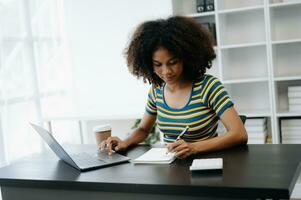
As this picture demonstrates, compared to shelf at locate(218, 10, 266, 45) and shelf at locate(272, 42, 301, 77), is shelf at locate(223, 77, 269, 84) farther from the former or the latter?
shelf at locate(218, 10, 266, 45)

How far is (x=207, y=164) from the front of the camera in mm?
1420

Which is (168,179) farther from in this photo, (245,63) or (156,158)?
(245,63)

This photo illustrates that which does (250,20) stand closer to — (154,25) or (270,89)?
(270,89)

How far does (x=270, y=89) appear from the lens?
3.19 meters

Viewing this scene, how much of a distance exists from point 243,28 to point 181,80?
1691mm

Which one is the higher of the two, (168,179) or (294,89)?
(294,89)

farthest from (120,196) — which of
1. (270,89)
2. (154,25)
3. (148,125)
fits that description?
(270,89)

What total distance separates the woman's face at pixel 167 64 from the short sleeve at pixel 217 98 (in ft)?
0.56

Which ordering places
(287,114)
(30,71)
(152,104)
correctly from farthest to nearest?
(30,71), (287,114), (152,104)

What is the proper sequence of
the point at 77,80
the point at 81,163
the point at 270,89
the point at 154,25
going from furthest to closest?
the point at 77,80, the point at 270,89, the point at 154,25, the point at 81,163

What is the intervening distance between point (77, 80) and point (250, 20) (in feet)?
6.04

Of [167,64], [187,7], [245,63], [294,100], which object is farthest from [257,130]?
[167,64]

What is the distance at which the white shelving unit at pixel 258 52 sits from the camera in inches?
126

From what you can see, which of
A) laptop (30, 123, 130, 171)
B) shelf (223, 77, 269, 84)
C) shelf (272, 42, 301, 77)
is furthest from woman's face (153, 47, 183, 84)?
shelf (272, 42, 301, 77)
